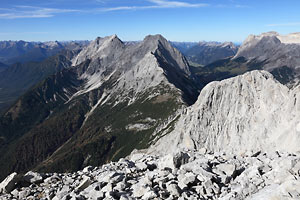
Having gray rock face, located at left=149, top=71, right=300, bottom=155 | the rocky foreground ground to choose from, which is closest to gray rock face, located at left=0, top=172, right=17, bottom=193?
the rocky foreground ground

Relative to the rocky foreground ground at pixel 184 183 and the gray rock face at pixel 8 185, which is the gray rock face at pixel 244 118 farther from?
the gray rock face at pixel 8 185

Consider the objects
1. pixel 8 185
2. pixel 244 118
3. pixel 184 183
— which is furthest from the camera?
pixel 244 118

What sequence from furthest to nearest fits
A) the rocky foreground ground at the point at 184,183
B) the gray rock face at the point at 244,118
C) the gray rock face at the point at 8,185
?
the gray rock face at the point at 244,118, the gray rock face at the point at 8,185, the rocky foreground ground at the point at 184,183

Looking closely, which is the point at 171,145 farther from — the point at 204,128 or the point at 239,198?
the point at 239,198

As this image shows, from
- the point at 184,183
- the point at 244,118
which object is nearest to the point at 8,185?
the point at 184,183

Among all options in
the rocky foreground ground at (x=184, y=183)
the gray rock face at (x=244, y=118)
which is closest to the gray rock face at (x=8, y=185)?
the rocky foreground ground at (x=184, y=183)

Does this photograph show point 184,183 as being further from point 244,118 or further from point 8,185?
point 244,118
